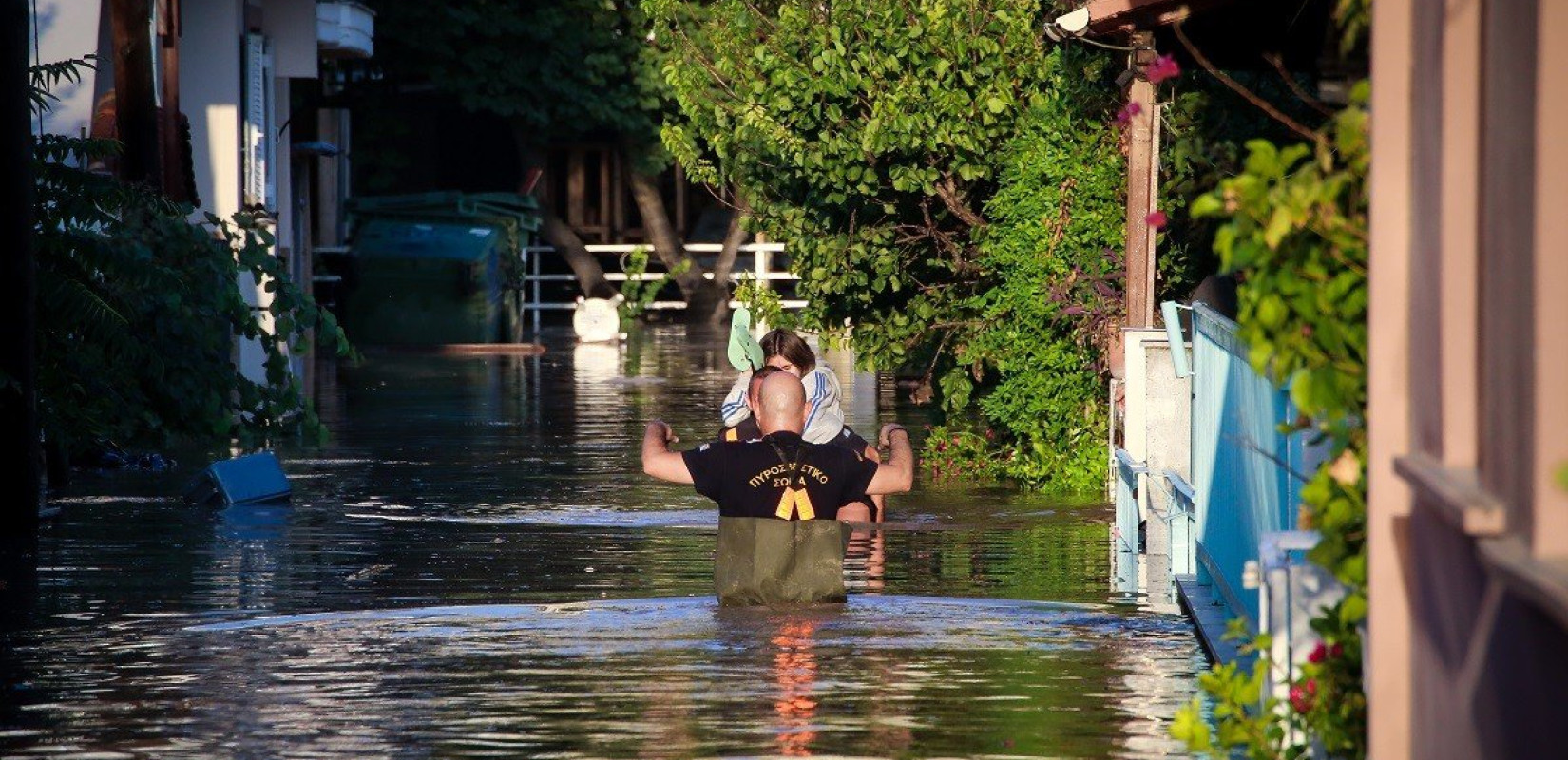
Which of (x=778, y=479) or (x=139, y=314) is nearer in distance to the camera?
(x=778, y=479)

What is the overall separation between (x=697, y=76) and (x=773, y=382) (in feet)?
29.4

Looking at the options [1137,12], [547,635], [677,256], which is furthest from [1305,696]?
[677,256]

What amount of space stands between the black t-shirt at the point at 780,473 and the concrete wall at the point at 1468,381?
476cm

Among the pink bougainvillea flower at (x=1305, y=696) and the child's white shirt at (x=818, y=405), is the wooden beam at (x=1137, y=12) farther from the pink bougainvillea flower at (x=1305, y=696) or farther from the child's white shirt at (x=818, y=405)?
the pink bougainvillea flower at (x=1305, y=696)

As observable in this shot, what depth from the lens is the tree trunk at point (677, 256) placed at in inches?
1644

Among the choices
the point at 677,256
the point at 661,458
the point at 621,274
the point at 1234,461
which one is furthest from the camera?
the point at 621,274

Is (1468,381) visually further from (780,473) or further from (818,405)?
(818,405)

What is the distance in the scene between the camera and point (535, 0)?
1551 inches

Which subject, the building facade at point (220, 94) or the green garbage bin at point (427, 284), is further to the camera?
the green garbage bin at point (427, 284)

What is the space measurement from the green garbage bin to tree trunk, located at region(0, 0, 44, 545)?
69.2 feet

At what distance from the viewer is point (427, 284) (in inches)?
1387

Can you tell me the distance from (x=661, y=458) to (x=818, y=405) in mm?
4120

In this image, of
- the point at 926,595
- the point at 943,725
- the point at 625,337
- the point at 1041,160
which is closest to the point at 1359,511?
the point at 943,725

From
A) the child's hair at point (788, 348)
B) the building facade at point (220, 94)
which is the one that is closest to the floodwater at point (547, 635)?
the child's hair at point (788, 348)
